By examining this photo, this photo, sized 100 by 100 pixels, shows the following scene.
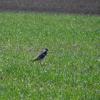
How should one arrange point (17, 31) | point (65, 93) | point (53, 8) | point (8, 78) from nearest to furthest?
point (65, 93) → point (8, 78) → point (17, 31) → point (53, 8)

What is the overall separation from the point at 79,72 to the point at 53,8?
2944cm

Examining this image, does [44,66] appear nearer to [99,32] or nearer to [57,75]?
[57,75]

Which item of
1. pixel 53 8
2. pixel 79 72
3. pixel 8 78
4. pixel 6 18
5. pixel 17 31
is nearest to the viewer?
pixel 8 78

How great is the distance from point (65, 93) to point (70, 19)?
24138 millimetres

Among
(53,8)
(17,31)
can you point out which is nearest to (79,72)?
(17,31)

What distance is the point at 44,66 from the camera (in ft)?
48.4

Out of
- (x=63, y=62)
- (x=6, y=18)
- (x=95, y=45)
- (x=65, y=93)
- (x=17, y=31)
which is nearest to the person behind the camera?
(x=65, y=93)

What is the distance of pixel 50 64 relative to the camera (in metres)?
15.4

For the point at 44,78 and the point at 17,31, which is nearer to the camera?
the point at 44,78

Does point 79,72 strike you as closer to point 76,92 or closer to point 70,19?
point 76,92

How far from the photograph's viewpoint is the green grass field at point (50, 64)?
1131 cm

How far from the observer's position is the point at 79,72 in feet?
47.0

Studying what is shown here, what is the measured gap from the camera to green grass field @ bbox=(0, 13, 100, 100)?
11312mm

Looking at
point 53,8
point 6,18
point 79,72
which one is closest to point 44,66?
point 79,72
